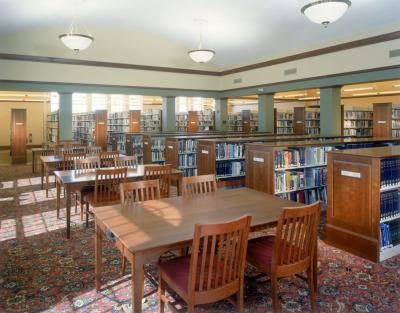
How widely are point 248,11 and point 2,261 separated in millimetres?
7108

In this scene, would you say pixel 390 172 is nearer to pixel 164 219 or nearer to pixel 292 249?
pixel 292 249

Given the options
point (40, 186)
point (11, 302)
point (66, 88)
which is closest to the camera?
point (11, 302)

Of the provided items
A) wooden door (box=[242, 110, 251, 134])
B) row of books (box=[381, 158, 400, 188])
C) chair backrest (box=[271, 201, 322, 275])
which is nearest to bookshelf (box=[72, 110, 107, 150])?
wooden door (box=[242, 110, 251, 134])

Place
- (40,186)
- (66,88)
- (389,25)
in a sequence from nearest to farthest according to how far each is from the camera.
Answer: (389,25), (40,186), (66,88)

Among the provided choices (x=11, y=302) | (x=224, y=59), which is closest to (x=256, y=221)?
(x=11, y=302)

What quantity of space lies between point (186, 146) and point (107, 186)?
12.0ft

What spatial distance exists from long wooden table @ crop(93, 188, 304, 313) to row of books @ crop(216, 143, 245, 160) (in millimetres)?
2877

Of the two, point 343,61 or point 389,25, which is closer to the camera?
point 389,25

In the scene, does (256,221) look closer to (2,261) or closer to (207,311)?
(207,311)

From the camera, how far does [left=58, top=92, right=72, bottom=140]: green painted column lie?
33.8 ft

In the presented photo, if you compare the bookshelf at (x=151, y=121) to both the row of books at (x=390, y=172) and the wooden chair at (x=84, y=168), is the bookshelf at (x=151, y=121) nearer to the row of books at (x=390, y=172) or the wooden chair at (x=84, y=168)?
the wooden chair at (x=84, y=168)

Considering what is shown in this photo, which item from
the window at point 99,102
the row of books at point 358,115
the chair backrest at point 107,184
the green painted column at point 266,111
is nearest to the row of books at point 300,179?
the chair backrest at point 107,184

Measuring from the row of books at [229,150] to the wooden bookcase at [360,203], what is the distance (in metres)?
2.63

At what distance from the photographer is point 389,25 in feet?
23.4
